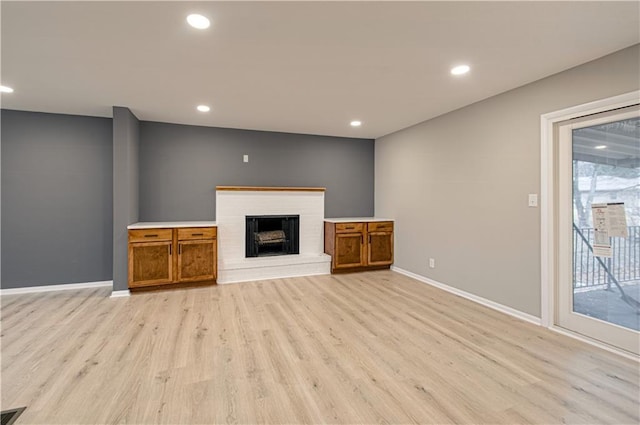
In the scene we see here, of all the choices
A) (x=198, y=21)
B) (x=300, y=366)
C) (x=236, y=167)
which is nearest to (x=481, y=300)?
(x=300, y=366)

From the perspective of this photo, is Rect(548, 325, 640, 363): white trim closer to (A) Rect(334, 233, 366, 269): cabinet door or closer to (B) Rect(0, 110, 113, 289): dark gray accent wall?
(A) Rect(334, 233, 366, 269): cabinet door

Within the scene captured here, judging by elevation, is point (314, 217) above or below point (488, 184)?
below

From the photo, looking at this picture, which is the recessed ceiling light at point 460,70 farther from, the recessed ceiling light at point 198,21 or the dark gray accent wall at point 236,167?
the dark gray accent wall at point 236,167

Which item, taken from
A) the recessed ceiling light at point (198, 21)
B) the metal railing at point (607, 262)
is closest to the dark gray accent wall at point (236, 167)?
the recessed ceiling light at point (198, 21)

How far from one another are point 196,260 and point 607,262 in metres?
4.55

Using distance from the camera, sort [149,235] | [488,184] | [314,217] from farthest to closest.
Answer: [314,217]
[149,235]
[488,184]

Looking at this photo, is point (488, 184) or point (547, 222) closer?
point (547, 222)

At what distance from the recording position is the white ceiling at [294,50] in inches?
77.8

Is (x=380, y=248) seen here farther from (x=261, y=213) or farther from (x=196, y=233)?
(x=196, y=233)

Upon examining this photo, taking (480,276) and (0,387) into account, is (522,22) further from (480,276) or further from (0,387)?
(0,387)

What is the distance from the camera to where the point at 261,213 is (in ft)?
16.9

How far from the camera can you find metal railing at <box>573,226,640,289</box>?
8.16 ft

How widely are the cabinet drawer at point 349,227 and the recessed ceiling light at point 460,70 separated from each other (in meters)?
2.80

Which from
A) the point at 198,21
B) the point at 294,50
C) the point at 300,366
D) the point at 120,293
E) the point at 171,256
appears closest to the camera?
the point at 198,21
